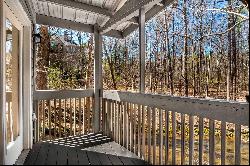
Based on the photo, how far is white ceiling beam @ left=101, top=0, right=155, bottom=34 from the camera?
4287 millimetres

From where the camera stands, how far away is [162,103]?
352cm

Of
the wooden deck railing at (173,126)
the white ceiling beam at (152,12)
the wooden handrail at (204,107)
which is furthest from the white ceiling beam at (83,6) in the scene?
the wooden handrail at (204,107)

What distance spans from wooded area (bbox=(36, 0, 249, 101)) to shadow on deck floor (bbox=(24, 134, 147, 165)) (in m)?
1.47

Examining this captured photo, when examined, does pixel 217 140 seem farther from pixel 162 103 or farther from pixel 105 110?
pixel 105 110

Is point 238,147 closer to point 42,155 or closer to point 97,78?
point 42,155

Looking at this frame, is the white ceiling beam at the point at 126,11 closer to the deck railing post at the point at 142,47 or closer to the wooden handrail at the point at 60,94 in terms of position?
the deck railing post at the point at 142,47

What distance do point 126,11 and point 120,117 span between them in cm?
177

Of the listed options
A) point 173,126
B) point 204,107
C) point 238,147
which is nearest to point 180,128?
point 173,126

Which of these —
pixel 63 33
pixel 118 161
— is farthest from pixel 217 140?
pixel 63 33

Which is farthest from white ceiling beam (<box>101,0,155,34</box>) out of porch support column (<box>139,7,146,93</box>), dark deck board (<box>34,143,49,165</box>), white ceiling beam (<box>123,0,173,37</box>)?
dark deck board (<box>34,143,49,165</box>)

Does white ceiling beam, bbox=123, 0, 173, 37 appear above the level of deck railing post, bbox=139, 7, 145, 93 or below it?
above

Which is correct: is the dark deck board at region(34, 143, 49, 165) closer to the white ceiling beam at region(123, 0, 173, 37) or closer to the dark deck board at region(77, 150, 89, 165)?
the dark deck board at region(77, 150, 89, 165)

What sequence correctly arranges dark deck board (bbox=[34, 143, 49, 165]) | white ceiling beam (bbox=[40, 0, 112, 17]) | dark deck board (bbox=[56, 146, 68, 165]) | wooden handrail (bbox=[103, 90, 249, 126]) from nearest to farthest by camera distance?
1. wooden handrail (bbox=[103, 90, 249, 126])
2. dark deck board (bbox=[34, 143, 49, 165])
3. dark deck board (bbox=[56, 146, 68, 165])
4. white ceiling beam (bbox=[40, 0, 112, 17])

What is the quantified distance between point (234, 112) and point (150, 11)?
318 centimetres
